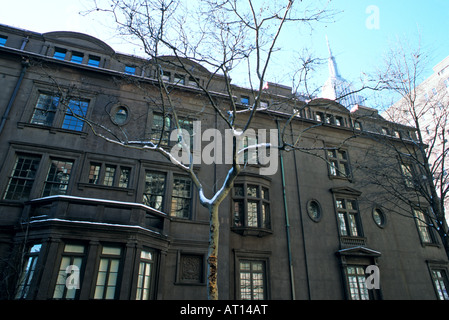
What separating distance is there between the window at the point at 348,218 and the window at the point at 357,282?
2.18 metres

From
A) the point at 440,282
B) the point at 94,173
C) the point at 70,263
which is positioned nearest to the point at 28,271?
the point at 70,263

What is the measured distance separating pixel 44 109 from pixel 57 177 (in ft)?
14.1

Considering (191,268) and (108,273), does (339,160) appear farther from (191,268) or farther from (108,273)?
Answer: (108,273)

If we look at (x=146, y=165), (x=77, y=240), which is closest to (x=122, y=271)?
(x=77, y=240)

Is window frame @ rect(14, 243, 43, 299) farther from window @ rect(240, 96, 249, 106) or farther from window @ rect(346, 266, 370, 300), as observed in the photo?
window @ rect(346, 266, 370, 300)

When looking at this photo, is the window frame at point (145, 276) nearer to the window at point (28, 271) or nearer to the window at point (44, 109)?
the window at point (28, 271)

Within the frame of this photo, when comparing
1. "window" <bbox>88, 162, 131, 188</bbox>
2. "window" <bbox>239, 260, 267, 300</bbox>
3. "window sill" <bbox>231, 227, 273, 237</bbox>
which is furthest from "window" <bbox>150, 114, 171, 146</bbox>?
"window" <bbox>239, 260, 267, 300</bbox>

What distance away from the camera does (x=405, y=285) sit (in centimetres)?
1777

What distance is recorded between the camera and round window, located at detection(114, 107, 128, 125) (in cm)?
1645

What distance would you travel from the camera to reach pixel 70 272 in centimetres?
1081

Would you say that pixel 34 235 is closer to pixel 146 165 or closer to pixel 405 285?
pixel 146 165

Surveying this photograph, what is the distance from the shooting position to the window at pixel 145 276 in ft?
38.5

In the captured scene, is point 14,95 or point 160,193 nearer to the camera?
point 14,95

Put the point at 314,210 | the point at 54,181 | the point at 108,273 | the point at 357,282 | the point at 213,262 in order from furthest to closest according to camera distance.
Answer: the point at 314,210, the point at 357,282, the point at 54,181, the point at 108,273, the point at 213,262
